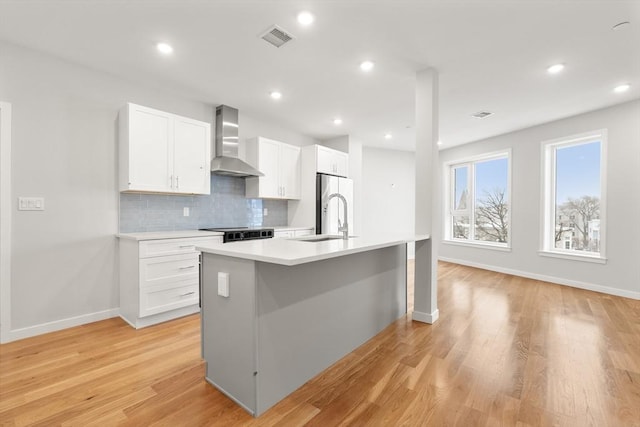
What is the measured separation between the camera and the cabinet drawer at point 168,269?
115 inches

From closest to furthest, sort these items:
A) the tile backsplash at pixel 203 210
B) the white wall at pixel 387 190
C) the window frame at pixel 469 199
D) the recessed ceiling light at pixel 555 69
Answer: the recessed ceiling light at pixel 555 69 → the tile backsplash at pixel 203 210 → the window frame at pixel 469 199 → the white wall at pixel 387 190

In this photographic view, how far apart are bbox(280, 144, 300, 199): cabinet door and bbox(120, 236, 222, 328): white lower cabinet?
6.00ft

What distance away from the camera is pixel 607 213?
4.22 m

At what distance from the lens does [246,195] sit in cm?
457

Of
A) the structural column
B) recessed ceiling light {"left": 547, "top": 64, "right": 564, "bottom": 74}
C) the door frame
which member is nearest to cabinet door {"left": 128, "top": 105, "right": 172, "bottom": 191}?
the door frame

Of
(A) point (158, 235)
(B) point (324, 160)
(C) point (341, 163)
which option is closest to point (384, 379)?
(A) point (158, 235)

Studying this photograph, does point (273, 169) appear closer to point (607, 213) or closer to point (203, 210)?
point (203, 210)

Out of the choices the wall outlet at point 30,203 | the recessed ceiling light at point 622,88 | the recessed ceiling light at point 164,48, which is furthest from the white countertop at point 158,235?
the recessed ceiling light at point 622,88

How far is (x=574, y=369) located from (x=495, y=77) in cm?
293

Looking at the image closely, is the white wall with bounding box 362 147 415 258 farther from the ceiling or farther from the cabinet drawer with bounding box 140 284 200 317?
the cabinet drawer with bounding box 140 284 200 317

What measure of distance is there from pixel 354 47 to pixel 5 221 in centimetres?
353

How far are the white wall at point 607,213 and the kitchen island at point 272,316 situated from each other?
13.2 ft

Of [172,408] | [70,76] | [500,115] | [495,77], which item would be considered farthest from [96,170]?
[500,115]

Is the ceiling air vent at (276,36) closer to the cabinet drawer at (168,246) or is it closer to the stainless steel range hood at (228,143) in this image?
the stainless steel range hood at (228,143)
